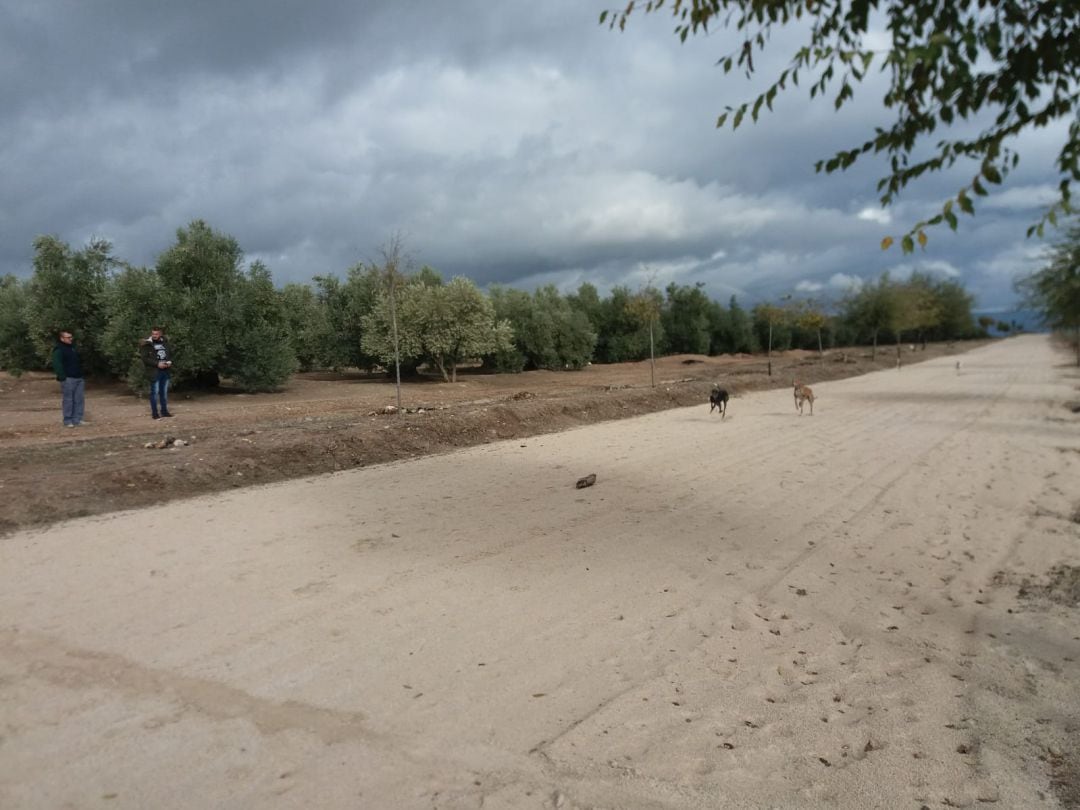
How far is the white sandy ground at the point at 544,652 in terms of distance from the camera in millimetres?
2631

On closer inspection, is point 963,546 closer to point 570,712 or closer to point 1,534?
point 570,712

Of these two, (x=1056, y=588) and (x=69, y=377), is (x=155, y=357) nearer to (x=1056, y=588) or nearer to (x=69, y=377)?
(x=69, y=377)

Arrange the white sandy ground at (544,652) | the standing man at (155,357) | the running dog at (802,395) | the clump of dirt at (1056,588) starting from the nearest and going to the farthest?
the white sandy ground at (544,652)
the clump of dirt at (1056,588)
the standing man at (155,357)
the running dog at (802,395)

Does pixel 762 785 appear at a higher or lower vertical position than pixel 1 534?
lower

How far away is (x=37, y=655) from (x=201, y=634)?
32.3 inches

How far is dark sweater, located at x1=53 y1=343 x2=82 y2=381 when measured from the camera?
487 inches

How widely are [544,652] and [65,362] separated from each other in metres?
12.7

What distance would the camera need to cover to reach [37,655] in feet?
12.1

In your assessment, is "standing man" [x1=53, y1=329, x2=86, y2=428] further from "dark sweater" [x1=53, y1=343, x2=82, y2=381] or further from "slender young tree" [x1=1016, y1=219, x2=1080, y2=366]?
"slender young tree" [x1=1016, y1=219, x2=1080, y2=366]

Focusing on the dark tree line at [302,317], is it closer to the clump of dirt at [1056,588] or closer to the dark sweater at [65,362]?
the dark sweater at [65,362]

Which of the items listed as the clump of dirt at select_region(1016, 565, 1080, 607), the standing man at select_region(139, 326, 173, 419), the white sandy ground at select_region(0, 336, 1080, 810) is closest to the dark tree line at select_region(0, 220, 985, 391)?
the standing man at select_region(139, 326, 173, 419)

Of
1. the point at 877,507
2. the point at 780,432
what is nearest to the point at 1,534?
the point at 877,507

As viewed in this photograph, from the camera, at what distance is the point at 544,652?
372 cm

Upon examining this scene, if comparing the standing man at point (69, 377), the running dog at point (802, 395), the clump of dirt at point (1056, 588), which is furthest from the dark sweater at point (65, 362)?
the running dog at point (802, 395)
